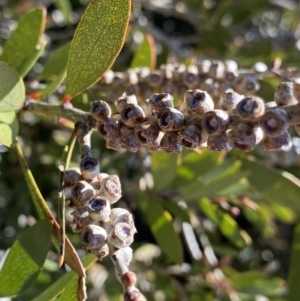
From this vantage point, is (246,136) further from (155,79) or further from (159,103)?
(155,79)

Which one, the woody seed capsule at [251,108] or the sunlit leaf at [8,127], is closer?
the woody seed capsule at [251,108]

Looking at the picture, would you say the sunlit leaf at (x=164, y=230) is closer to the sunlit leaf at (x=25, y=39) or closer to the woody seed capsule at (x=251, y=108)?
the sunlit leaf at (x=25, y=39)

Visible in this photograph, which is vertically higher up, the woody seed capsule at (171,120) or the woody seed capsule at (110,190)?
the woody seed capsule at (171,120)

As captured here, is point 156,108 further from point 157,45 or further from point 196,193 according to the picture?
point 157,45

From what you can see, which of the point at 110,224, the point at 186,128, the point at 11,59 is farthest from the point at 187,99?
the point at 11,59

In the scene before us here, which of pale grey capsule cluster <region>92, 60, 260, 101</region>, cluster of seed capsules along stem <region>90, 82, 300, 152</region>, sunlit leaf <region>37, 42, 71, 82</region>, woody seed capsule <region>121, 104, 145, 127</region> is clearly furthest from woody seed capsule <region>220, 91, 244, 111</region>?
sunlit leaf <region>37, 42, 71, 82</region>

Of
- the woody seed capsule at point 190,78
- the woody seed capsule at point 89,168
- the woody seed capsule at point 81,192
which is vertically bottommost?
the woody seed capsule at point 190,78

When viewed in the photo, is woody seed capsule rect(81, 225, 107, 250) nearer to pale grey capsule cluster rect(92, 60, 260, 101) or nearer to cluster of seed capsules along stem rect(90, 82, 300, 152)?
cluster of seed capsules along stem rect(90, 82, 300, 152)

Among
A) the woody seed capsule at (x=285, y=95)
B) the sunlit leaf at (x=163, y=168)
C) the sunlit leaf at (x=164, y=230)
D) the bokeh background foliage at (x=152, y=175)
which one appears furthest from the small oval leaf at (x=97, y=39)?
the sunlit leaf at (x=164, y=230)
